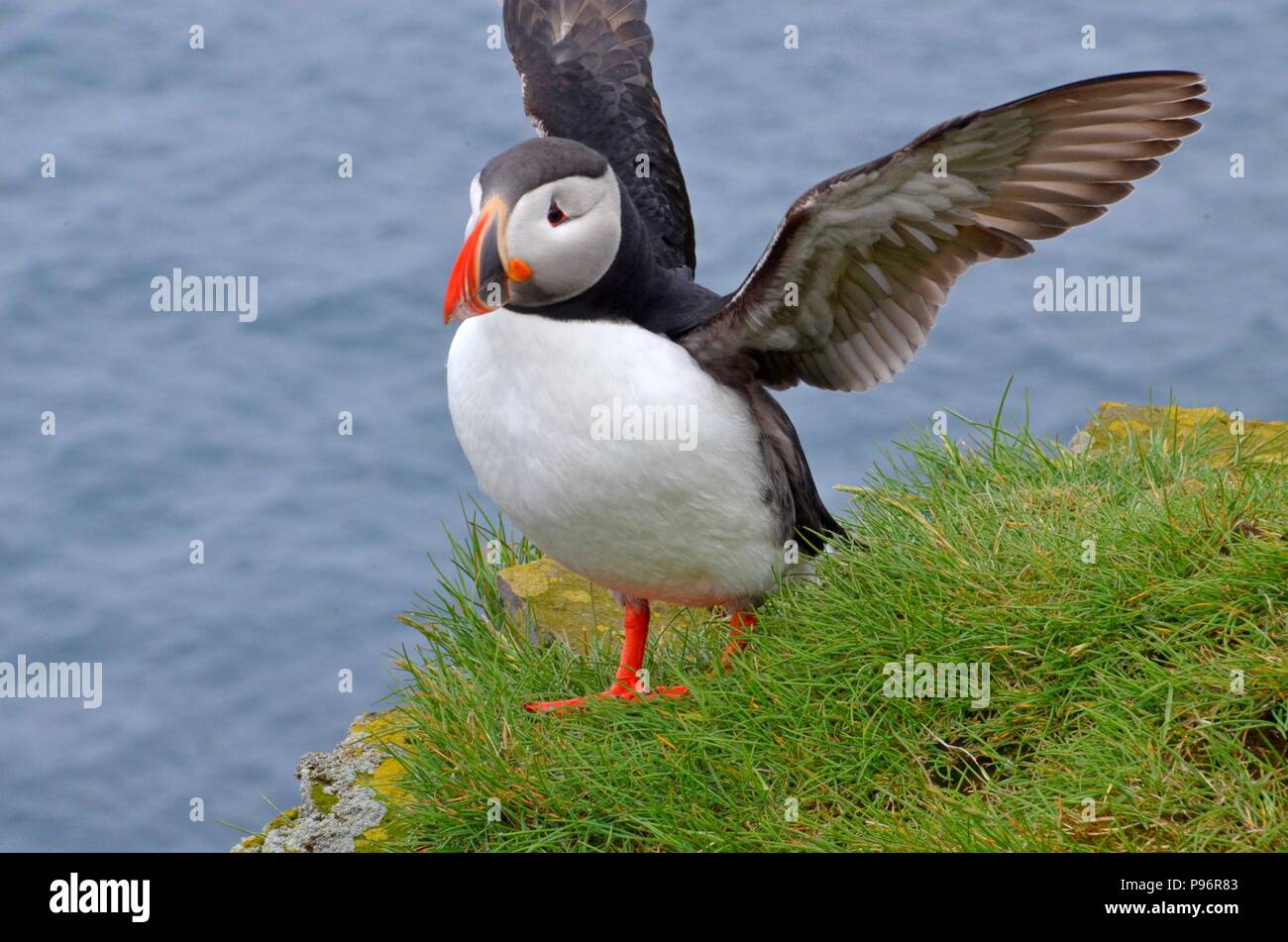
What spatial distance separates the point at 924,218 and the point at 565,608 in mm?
2362

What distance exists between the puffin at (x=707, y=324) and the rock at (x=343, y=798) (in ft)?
2.30

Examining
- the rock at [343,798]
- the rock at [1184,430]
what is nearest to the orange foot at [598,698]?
the rock at [343,798]

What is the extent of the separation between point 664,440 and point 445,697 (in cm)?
124

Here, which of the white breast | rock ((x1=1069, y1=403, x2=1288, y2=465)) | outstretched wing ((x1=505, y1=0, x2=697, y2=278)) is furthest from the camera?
outstretched wing ((x1=505, y1=0, x2=697, y2=278))

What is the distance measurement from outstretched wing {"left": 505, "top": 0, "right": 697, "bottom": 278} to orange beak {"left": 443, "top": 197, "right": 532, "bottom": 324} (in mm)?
1770

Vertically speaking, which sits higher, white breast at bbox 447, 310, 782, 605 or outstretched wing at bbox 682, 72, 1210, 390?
outstretched wing at bbox 682, 72, 1210, 390

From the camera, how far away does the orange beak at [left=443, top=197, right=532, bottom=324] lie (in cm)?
513

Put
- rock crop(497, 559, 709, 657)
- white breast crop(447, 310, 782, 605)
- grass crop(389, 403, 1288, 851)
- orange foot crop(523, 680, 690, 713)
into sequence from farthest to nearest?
rock crop(497, 559, 709, 657)
orange foot crop(523, 680, 690, 713)
white breast crop(447, 310, 782, 605)
grass crop(389, 403, 1288, 851)

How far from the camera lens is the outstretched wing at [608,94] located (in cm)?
702

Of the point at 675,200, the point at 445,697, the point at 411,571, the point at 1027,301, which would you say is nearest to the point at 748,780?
the point at 445,697

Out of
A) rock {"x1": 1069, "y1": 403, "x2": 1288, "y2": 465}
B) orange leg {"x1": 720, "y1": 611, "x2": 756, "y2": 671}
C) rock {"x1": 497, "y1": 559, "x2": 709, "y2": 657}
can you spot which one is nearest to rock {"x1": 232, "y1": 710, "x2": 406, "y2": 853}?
rock {"x1": 497, "y1": 559, "x2": 709, "y2": 657}

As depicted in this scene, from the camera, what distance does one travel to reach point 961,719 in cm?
524

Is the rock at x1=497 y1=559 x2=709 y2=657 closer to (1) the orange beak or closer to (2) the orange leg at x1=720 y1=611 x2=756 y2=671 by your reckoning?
(2) the orange leg at x1=720 y1=611 x2=756 y2=671
